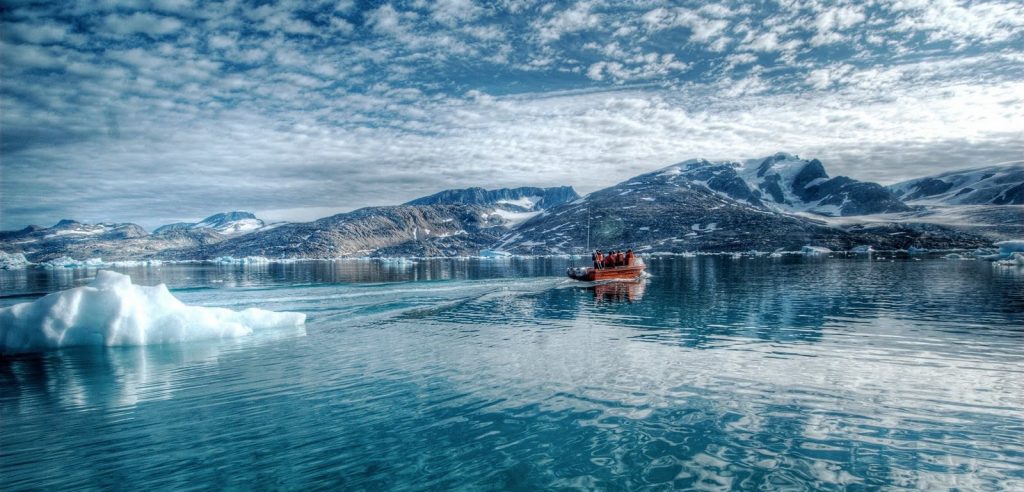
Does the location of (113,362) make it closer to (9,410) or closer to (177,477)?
(9,410)

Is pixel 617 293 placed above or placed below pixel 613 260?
below

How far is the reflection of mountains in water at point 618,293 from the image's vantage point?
166 feet

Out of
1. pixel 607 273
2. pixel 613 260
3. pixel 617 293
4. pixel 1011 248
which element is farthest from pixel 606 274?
pixel 1011 248

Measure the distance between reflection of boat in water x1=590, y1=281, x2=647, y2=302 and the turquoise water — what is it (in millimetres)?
19173

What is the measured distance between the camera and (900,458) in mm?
11344

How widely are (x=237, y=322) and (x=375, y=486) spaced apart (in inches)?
996

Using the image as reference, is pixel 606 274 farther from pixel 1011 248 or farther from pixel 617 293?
pixel 1011 248

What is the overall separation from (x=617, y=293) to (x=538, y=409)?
1671 inches

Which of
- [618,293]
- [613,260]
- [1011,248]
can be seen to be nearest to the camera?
[618,293]

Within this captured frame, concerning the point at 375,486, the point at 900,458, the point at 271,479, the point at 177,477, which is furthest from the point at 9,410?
the point at 900,458

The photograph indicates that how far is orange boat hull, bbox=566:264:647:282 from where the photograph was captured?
232 ft

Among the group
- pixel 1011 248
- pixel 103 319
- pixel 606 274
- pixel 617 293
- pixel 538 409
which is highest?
pixel 103 319

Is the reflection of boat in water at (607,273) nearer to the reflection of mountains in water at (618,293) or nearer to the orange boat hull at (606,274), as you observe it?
the orange boat hull at (606,274)

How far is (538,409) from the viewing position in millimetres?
15562
